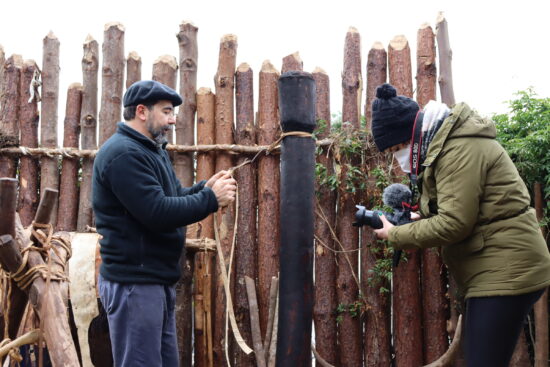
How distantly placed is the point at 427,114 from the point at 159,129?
147cm

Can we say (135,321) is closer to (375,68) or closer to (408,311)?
(408,311)

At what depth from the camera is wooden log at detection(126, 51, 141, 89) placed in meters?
Answer: 5.43

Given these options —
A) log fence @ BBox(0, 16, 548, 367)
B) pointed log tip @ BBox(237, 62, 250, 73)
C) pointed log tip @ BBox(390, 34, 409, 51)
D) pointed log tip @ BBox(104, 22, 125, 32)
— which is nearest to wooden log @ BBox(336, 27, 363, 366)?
log fence @ BBox(0, 16, 548, 367)

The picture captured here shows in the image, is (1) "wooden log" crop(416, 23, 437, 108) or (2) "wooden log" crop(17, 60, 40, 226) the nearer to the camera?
(1) "wooden log" crop(416, 23, 437, 108)

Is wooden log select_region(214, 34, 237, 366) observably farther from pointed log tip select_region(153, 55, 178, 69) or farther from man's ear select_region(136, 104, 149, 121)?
man's ear select_region(136, 104, 149, 121)

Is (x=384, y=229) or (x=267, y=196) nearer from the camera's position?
(x=384, y=229)

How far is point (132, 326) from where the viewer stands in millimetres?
2867

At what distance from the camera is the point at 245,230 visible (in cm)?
502

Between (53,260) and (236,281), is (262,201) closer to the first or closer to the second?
(236,281)

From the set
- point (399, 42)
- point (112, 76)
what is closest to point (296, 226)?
point (399, 42)

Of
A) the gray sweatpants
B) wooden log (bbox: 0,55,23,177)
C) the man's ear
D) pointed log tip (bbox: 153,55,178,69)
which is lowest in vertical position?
the gray sweatpants

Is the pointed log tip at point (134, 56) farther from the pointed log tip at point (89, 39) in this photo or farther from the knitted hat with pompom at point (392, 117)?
the knitted hat with pompom at point (392, 117)

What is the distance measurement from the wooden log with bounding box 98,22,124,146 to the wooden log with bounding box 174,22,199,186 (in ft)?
1.98

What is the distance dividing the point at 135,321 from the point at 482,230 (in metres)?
1.82
